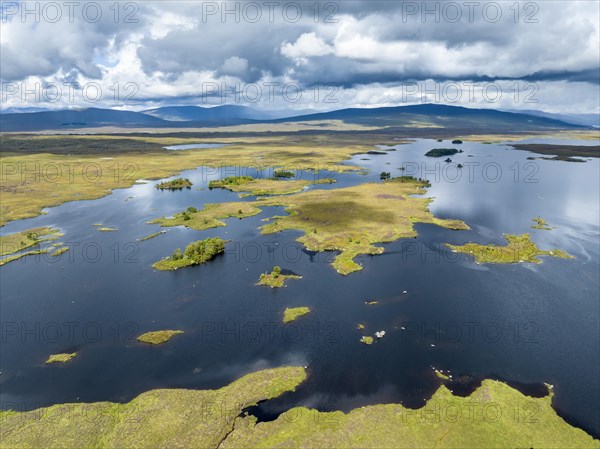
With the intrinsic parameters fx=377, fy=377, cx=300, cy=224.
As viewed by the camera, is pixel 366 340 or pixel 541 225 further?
pixel 541 225

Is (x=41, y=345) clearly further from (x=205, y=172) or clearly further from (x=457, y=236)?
(x=205, y=172)

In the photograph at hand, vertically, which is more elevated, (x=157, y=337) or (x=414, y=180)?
(x=414, y=180)

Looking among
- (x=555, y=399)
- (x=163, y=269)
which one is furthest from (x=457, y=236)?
(x=163, y=269)

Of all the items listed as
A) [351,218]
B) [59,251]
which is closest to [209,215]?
[59,251]

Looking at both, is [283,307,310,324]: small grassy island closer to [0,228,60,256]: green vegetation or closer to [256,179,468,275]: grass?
[256,179,468,275]: grass

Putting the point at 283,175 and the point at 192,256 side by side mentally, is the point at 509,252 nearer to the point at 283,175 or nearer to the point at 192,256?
the point at 192,256
